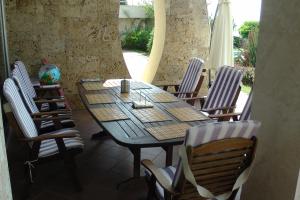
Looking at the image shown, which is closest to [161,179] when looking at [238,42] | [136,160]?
[136,160]

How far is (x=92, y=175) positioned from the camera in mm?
3045

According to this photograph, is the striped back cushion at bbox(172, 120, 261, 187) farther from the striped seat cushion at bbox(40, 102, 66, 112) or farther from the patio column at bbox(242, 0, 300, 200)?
the striped seat cushion at bbox(40, 102, 66, 112)

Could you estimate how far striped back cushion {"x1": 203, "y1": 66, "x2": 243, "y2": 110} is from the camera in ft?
11.8

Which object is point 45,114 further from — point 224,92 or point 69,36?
point 69,36

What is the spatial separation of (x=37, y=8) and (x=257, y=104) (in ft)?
13.1

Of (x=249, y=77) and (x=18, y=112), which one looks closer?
(x=18, y=112)

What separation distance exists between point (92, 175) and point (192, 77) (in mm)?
1982

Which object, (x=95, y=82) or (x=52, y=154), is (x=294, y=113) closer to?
(x=52, y=154)

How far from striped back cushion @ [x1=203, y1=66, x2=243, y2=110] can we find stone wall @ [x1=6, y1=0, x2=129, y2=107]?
203 centimetres

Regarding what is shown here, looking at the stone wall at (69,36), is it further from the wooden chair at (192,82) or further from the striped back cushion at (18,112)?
the striped back cushion at (18,112)

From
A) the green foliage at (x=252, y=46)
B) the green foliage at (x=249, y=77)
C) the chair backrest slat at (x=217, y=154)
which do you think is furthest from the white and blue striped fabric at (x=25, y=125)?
the green foliage at (x=252, y=46)

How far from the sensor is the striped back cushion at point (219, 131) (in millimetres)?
1602

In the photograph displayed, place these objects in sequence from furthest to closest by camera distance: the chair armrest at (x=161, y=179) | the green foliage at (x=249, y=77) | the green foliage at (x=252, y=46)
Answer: the green foliage at (x=252, y=46), the green foliage at (x=249, y=77), the chair armrest at (x=161, y=179)

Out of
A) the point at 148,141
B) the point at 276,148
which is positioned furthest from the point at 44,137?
the point at 276,148
